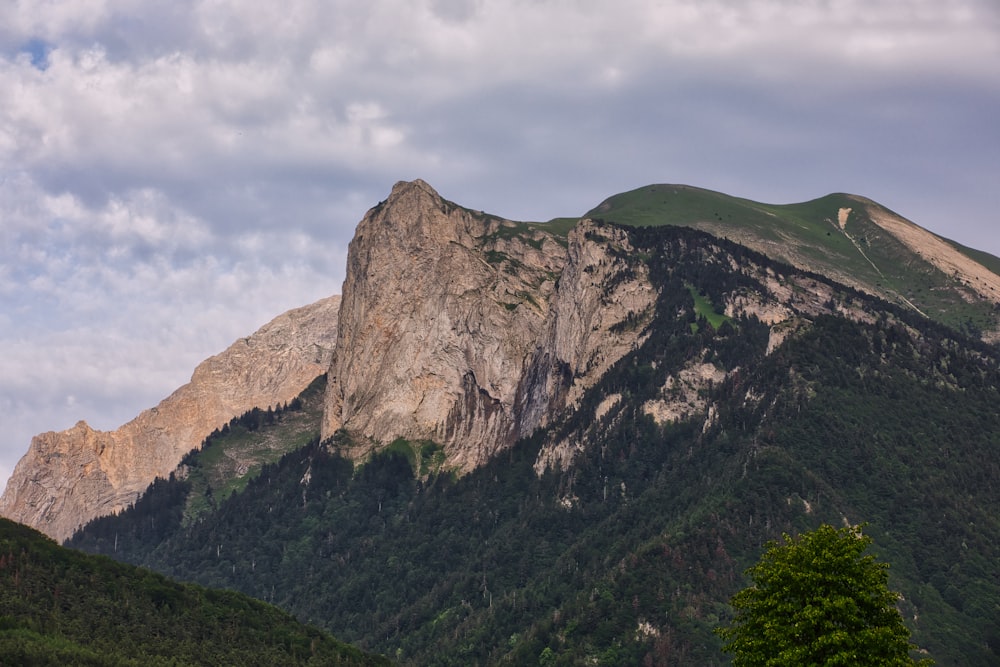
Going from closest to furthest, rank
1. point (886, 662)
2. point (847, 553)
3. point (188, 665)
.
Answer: point (886, 662), point (847, 553), point (188, 665)

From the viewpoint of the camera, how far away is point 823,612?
204 ft

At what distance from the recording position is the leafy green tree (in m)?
61.0

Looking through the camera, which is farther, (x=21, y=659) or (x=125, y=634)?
(x=125, y=634)

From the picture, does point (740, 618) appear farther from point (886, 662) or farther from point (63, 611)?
point (63, 611)

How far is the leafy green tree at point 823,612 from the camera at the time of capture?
6097cm

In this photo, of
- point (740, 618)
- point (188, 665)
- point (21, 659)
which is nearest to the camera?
point (740, 618)

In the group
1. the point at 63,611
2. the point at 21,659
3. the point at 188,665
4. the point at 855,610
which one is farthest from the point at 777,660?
the point at 63,611

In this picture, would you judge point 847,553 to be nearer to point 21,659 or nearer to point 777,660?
point 777,660

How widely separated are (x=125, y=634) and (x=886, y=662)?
502 feet

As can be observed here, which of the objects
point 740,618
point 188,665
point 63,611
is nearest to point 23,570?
point 63,611

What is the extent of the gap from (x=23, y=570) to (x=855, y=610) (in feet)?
544

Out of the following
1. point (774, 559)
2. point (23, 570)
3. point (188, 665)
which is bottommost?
point (188, 665)

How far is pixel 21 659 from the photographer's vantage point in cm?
15875

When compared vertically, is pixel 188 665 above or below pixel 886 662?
below
